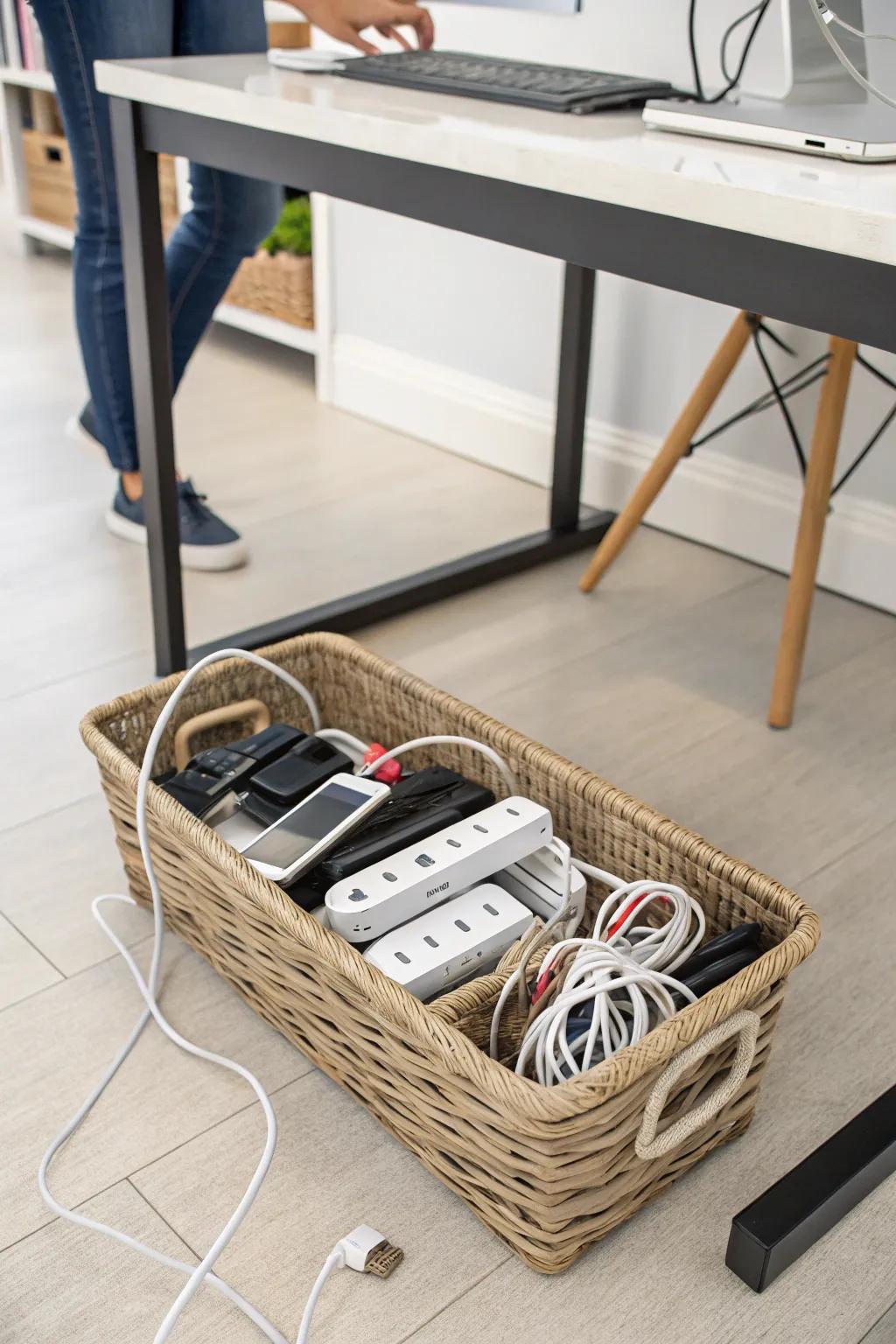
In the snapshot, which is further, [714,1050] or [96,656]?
[96,656]

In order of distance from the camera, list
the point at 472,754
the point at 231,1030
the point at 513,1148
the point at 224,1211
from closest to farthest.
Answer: the point at 513,1148, the point at 224,1211, the point at 231,1030, the point at 472,754

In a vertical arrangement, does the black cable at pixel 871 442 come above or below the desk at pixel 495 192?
below

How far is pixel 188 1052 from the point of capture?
1050mm

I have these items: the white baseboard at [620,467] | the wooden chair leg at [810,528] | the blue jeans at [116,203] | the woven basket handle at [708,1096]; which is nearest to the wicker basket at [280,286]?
the white baseboard at [620,467]

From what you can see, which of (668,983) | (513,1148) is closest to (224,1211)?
(513,1148)

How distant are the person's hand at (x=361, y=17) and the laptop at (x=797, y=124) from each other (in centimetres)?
56

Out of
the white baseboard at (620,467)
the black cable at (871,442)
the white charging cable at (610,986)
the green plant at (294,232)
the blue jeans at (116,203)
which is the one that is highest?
the blue jeans at (116,203)

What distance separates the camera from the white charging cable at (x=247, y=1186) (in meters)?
0.84

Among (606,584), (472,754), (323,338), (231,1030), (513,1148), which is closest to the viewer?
(513,1148)

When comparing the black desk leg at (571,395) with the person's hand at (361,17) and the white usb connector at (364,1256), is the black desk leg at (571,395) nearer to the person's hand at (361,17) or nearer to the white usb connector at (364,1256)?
the person's hand at (361,17)

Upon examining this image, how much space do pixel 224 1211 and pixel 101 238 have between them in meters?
1.23

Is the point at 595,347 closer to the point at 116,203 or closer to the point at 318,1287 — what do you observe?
the point at 116,203

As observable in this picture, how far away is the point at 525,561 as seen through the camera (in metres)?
1.88

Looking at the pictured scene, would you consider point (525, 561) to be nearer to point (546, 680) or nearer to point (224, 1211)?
point (546, 680)
